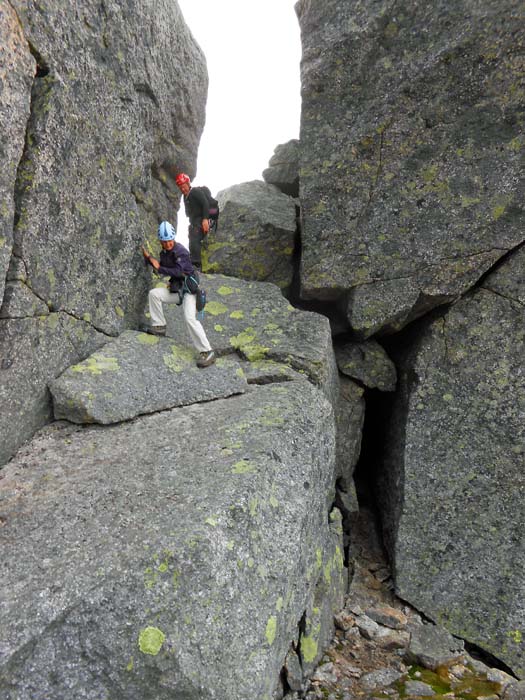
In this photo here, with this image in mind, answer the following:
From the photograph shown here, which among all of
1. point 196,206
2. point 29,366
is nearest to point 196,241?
point 196,206

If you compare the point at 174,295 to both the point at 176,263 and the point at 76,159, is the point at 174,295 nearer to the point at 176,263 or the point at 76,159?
the point at 176,263

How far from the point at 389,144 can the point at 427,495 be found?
8696 mm

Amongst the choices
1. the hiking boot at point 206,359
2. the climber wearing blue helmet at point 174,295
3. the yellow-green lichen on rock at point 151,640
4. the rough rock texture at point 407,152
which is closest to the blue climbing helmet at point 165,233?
the climber wearing blue helmet at point 174,295

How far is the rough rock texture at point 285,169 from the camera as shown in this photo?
52.7 feet

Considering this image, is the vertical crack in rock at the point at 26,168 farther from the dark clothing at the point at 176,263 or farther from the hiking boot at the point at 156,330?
the hiking boot at the point at 156,330

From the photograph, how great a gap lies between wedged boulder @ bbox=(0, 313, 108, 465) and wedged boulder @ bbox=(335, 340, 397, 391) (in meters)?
7.12

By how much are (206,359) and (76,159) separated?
450 cm

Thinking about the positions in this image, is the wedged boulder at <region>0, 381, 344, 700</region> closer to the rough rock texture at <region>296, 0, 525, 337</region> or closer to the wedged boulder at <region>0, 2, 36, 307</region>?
the wedged boulder at <region>0, 2, 36, 307</region>

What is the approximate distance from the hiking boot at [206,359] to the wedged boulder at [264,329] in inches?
33.0

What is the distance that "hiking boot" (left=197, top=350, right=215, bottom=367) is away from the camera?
30.9ft

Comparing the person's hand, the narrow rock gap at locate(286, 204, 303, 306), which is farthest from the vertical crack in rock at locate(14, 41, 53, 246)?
the narrow rock gap at locate(286, 204, 303, 306)

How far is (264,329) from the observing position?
35.7 feet

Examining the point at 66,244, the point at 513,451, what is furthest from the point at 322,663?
the point at 66,244

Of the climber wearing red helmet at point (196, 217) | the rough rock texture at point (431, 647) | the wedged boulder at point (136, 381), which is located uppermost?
the climber wearing red helmet at point (196, 217)
